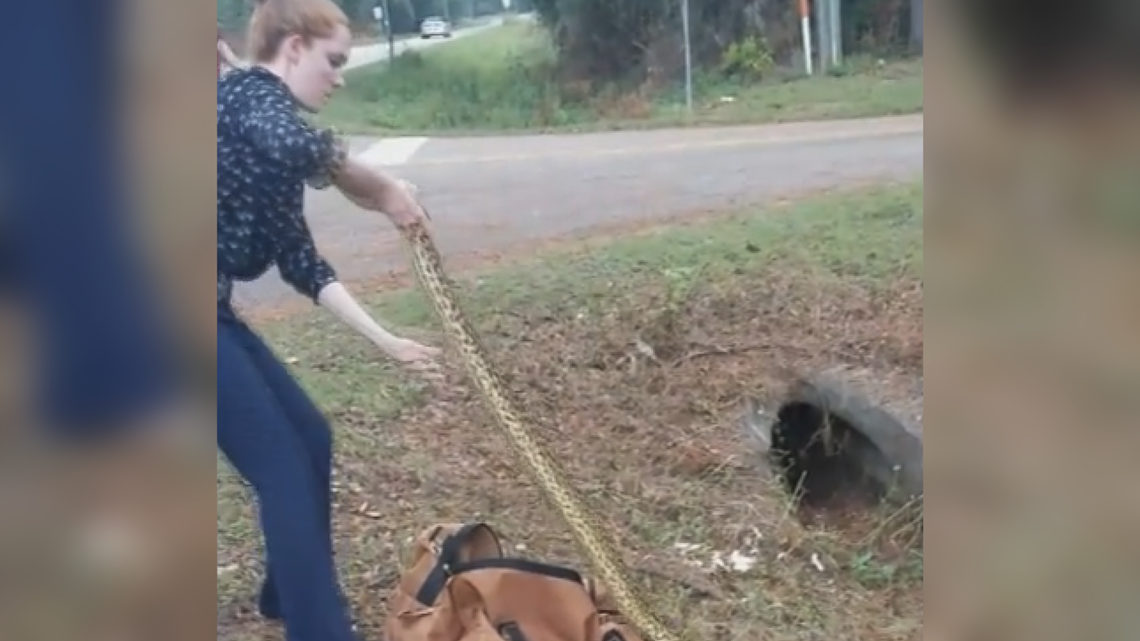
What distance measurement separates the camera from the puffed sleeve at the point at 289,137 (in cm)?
226

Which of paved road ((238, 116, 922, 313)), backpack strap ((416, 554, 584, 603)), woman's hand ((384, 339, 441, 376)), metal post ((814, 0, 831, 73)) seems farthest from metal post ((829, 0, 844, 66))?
backpack strap ((416, 554, 584, 603))

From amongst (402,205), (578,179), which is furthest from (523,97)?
(402,205)

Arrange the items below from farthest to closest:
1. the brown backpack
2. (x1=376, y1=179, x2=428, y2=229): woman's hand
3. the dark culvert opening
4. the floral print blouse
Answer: the dark culvert opening, the brown backpack, (x1=376, y1=179, x2=428, y2=229): woman's hand, the floral print blouse

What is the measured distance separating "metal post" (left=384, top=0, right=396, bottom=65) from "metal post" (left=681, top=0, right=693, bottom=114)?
47 cm

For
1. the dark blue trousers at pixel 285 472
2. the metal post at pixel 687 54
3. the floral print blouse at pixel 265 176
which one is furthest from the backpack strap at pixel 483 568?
the metal post at pixel 687 54

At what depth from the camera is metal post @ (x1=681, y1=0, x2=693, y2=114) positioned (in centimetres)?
229

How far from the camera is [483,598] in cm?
249

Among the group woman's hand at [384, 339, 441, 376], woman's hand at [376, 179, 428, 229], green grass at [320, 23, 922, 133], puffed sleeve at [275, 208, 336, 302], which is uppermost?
green grass at [320, 23, 922, 133]

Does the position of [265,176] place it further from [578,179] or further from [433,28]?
[578,179]

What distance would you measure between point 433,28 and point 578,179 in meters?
0.34

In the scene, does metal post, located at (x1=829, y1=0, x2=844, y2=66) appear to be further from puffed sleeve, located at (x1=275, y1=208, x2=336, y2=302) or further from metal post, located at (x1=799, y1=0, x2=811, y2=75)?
puffed sleeve, located at (x1=275, y1=208, x2=336, y2=302)

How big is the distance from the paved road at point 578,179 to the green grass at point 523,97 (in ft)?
0.09
